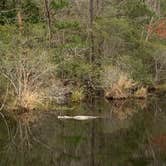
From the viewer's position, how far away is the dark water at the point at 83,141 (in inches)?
519

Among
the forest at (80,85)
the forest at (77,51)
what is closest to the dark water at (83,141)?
the forest at (80,85)

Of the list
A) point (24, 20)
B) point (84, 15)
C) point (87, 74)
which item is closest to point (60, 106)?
point (24, 20)

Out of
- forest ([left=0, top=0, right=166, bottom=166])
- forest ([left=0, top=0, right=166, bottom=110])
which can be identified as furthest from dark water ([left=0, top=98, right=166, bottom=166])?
forest ([left=0, top=0, right=166, bottom=110])

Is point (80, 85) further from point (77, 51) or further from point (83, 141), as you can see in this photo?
point (83, 141)

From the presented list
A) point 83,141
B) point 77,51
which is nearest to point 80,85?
point 77,51

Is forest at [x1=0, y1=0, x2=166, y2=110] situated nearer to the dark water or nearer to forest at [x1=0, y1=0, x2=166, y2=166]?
forest at [x1=0, y1=0, x2=166, y2=166]

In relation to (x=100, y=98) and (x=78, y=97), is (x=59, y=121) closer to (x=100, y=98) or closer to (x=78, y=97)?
(x=78, y=97)

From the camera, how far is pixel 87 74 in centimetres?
3173

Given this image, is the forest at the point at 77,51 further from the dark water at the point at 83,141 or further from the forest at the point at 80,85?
the dark water at the point at 83,141

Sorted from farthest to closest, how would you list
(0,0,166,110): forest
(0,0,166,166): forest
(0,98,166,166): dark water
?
1. (0,0,166,110): forest
2. (0,0,166,166): forest
3. (0,98,166,166): dark water

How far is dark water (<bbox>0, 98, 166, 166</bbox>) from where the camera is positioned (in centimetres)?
1318

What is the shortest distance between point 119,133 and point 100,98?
615 inches

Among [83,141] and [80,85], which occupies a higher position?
[83,141]

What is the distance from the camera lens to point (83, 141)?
51.3ft
